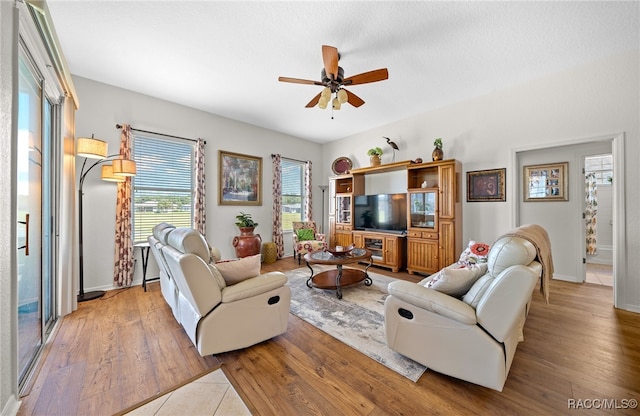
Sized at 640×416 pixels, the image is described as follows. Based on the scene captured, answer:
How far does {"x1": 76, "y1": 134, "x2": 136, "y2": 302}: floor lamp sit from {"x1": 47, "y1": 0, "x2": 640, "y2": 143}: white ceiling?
1.07m

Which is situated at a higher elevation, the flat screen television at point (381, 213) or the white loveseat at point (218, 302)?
the flat screen television at point (381, 213)

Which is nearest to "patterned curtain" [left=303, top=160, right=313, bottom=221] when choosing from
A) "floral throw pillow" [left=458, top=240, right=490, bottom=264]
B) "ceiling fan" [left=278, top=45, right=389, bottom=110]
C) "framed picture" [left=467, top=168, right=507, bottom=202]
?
"ceiling fan" [left=278, top=45, right=389, bottom=110]

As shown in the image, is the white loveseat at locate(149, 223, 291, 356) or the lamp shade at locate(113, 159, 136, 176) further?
the lamp shade at locate(113, 159, 136, 176)

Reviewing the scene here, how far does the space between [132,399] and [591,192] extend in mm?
8135

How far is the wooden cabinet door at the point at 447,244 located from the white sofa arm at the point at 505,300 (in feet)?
8.68

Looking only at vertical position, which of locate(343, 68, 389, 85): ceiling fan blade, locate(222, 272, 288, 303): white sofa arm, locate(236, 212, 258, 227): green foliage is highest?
locate(343, 68, 389, 85): ceiling fan blade

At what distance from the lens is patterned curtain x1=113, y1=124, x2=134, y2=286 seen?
3.49 meters

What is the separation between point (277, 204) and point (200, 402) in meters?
4.18

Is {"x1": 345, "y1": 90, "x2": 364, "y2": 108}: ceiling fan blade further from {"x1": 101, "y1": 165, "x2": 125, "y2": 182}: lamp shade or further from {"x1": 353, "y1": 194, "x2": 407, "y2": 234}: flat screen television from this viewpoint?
{"x1": 101, "y1": 165, "x2": 125, "y2": 182}: lamp shade

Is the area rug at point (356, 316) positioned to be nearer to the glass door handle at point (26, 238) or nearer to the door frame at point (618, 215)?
the glass door handle at point (26, 238)

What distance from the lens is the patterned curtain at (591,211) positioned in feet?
16.1

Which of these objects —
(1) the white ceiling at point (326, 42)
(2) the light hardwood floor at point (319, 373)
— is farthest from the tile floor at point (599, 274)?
(1) the white ceiling at point (326, 42)

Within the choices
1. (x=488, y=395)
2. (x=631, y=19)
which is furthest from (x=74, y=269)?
(x=631, y=19)

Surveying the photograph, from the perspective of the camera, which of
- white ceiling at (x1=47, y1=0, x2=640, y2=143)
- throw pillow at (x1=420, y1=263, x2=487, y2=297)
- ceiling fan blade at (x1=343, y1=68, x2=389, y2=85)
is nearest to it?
throw pillow at (x1=420, y1=263, x2=487, y2=297)
